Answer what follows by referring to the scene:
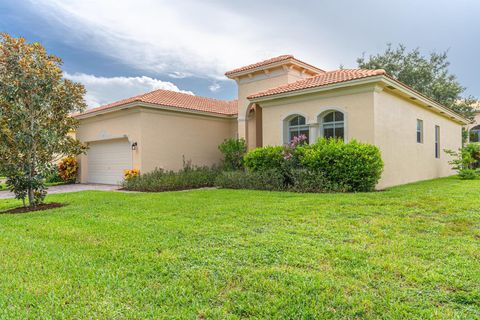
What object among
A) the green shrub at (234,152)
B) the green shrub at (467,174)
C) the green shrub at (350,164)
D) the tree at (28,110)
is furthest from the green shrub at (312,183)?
the green shrub at (467,174)

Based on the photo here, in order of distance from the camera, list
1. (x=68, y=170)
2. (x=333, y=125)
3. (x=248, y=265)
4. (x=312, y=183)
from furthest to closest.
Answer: (x=68, y=170) < (x=333, y=125) < (x=312, y=183) < (x=248, y=265)

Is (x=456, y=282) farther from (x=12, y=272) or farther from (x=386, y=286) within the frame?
(x=12, y=272)

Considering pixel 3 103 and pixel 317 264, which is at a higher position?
pixel 3 103

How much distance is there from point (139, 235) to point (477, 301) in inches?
182

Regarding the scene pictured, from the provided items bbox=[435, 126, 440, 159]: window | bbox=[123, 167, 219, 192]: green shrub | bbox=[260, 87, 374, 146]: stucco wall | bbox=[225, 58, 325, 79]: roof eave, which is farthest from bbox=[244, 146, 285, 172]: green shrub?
bbox=[435, 126, 440, 159]: window

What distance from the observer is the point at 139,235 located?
5.40 m

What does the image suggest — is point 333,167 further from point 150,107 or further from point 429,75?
point 429,75

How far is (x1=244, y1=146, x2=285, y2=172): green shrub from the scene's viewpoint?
1230 centimetres

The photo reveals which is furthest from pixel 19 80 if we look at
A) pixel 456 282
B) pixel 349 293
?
pixel 456 282

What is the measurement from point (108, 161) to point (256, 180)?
10.0 metres

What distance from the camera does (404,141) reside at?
13.6 meters

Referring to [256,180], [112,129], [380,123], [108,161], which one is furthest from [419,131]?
[108,161]

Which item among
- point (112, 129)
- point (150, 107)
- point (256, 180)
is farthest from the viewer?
point (112, 129)

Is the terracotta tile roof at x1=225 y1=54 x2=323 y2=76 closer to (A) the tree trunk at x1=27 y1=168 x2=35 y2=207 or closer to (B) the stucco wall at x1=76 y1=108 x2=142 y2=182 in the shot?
(B) the stucco wall at x1=76 y1=108 x2=142 y2=182
